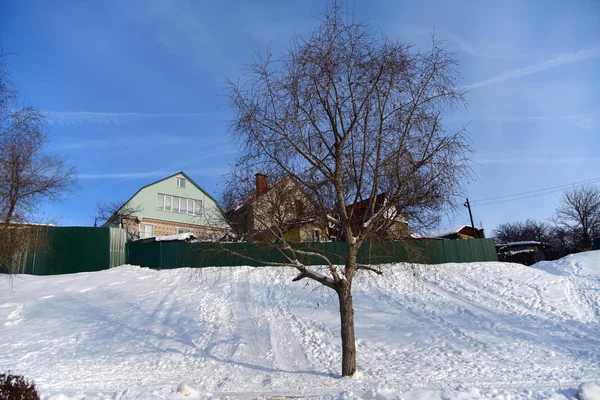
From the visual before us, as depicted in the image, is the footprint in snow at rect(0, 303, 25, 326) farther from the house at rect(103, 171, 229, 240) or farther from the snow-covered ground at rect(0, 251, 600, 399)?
the house at rect(103, 171, 229, 240)

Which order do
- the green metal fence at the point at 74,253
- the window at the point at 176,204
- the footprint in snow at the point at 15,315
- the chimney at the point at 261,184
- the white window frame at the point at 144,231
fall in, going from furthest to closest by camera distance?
the window at the point at 176,204, the white window frame at the point at 144,231, the green metal fence at the point at 74,253, the footprint in snow at the point at 15,315, the chimney at the point at 261,184

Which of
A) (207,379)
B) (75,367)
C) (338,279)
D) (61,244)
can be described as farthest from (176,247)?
(338,279)

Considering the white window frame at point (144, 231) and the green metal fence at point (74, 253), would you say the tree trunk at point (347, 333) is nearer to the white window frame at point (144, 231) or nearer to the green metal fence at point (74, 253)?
the green metal fence at point (74, 253)

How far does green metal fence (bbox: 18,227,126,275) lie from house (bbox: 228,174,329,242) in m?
13.9

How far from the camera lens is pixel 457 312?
1316 centimetres

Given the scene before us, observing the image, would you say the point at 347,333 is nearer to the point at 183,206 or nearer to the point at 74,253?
the point at 74,253

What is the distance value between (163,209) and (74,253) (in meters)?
14.4

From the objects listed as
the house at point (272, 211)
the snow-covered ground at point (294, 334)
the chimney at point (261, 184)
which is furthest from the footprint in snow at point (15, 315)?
the chimney at point (261, 184)

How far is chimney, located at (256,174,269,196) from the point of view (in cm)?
757

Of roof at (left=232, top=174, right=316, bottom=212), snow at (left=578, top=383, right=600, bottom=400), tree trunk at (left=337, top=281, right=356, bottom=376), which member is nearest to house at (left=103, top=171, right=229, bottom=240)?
roof at (left=232, top=174, right=316, bottom=212)

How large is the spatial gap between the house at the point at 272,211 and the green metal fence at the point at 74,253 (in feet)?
45.5

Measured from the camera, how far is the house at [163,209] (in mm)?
30500

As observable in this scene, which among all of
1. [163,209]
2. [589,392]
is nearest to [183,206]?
[163,209]

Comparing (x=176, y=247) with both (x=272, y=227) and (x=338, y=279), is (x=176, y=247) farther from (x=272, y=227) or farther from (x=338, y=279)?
(x=338, y=279)
